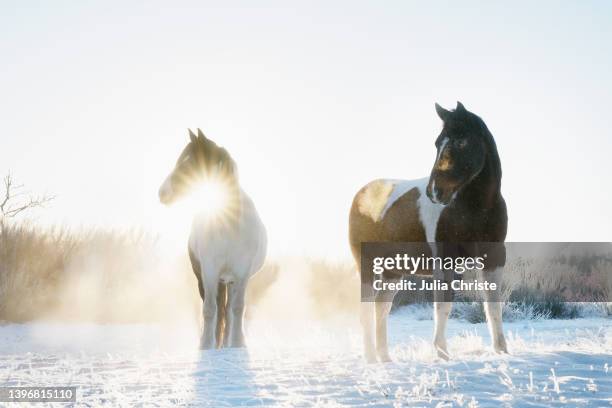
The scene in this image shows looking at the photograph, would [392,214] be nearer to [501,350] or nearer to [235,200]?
[501,350]

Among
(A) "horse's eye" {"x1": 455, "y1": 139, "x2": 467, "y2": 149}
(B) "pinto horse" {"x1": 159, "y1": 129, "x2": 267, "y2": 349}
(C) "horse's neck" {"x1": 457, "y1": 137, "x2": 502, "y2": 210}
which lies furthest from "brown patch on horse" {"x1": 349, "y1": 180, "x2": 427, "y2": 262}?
(B) "pinto horse" {"x1": 159, "y1": 129, "x2": 267, "y2": 349}

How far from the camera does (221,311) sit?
7328mm

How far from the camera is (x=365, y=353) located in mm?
6113

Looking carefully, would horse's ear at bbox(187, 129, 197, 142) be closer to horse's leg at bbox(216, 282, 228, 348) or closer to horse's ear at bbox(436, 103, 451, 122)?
horse's leg at bbox(216, 282, 228, 348)

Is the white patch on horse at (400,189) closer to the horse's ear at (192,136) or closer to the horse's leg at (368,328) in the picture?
the horse's leg at (368,328)

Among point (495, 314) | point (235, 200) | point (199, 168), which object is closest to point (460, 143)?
point (495, 314)

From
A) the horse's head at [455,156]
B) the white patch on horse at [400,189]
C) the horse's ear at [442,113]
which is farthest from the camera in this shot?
the white patch on horse at [400,189]

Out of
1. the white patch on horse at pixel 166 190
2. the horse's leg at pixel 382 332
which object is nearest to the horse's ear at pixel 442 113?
the horse's leg at pixel 382 332

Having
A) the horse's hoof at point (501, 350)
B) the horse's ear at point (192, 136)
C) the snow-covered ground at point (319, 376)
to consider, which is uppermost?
the horse's ear at point (192, 136)

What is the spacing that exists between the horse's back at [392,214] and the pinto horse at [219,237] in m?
1.23

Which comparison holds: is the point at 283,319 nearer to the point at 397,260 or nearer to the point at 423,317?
the point at 423,317

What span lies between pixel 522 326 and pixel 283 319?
4.38 meters

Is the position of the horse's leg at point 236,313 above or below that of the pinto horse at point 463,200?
below

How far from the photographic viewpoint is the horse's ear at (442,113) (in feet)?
18.1
